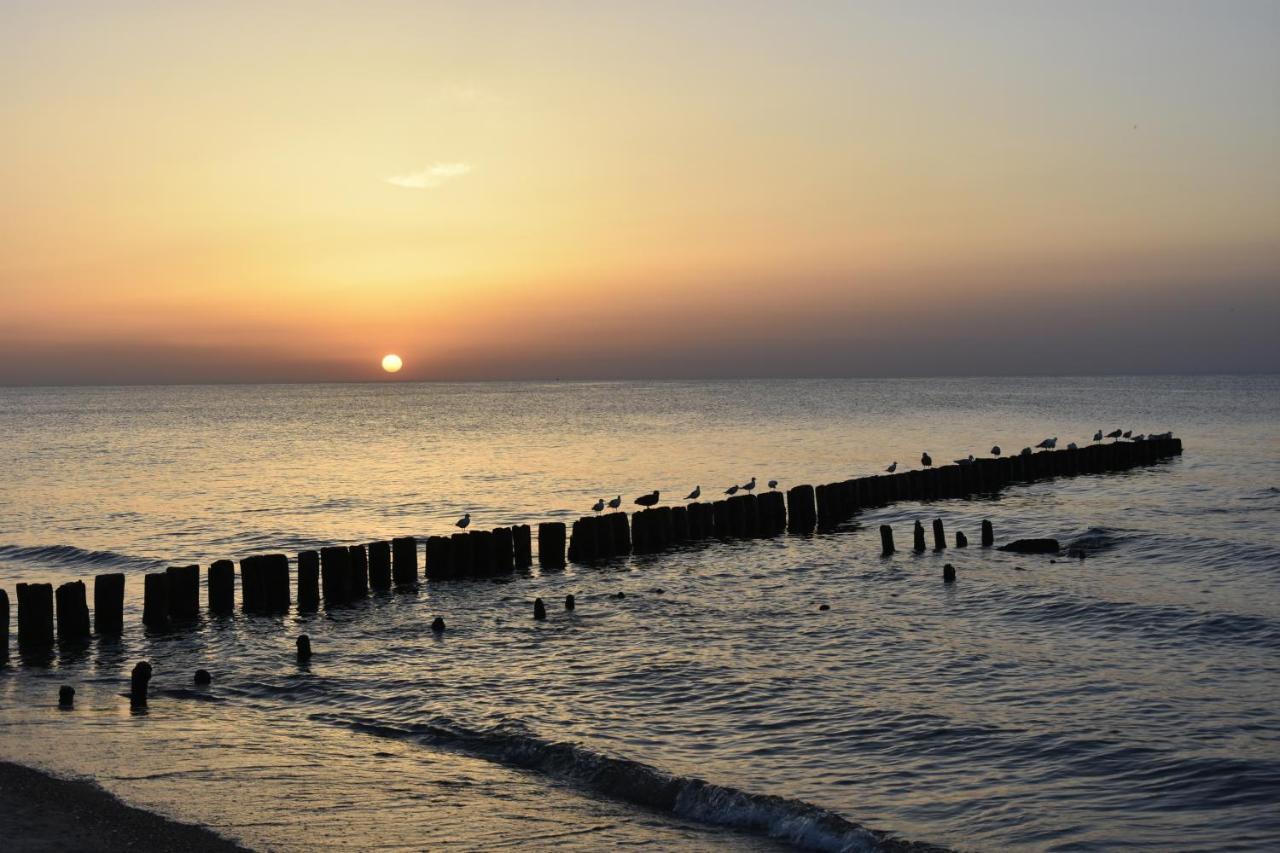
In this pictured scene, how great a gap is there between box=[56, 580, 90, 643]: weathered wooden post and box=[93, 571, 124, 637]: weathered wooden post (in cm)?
24

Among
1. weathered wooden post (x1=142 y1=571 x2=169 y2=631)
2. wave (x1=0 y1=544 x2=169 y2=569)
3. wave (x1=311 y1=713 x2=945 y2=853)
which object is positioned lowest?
wave (x1=311 y1=713 x2=945 y2=853)

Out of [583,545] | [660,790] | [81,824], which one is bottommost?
[660,790]

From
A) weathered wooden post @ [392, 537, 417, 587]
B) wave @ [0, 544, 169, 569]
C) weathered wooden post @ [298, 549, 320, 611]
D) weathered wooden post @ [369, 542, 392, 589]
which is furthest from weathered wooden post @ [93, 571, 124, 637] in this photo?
wave @ [0, 544, 169, 569]

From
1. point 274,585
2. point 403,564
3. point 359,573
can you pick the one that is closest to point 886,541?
point 403,564

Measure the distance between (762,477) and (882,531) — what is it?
2244cm

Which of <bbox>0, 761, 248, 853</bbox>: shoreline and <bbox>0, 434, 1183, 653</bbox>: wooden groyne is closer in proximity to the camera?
<bbox>0, 761, 248, 853</bbox>: shoreline

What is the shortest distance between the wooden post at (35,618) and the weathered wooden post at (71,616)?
0.22 m

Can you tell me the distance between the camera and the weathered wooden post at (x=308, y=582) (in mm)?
19094

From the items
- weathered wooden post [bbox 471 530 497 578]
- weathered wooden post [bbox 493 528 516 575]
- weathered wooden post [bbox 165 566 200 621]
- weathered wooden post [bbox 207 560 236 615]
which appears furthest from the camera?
weathered wooden post [bbox 493 528 516 575]

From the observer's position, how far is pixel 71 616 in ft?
54.3

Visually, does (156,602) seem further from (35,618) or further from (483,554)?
(483,554)

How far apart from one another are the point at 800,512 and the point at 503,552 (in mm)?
Result: 9117

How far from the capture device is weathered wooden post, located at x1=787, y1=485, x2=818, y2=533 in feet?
93.7

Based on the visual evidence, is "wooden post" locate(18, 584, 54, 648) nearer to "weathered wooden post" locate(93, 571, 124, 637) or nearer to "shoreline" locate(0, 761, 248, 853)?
"weathered wooden post" locate(93, 571, 124, 637)
